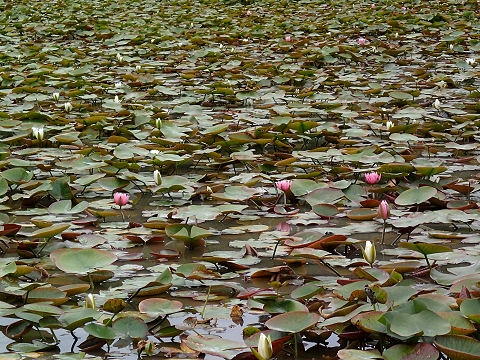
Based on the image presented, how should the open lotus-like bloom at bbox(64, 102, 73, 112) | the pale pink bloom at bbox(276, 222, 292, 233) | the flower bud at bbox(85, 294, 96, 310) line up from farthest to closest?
1. the open lotus-like bloom at bbox(64, 102, 73, 112)
2. the pale pink bloom at bbox(276, 222, 292, 233)
3. the flower bud at bbox(85, 294, 96, 310)

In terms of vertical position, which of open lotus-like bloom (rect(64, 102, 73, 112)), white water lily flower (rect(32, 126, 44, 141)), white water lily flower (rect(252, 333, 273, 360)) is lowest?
open lotus-like bloom (rect(64, 102, 73, 112))

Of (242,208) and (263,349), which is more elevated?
(263,349)

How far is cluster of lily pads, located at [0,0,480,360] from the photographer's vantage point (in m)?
1.62

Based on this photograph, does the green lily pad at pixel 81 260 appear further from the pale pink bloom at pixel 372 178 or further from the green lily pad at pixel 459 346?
the pale pink bloom at pixel 372 178

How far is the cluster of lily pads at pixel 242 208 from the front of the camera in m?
1.62

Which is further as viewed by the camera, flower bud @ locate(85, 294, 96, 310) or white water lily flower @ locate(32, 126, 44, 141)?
white water lily flower @ locate(32, 126, 44, 141)

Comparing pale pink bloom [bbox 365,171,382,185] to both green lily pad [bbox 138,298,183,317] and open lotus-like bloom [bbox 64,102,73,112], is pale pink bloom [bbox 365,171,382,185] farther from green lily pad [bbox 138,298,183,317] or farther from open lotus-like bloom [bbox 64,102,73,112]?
open lotus-like bloom [bbox 64,102,73,112]

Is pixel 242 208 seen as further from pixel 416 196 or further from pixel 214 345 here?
pixel 214 345

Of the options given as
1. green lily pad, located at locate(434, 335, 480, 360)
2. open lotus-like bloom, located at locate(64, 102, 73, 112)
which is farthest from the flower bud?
open lotus-like bloom, located at locate(64, 102, 73, 112)

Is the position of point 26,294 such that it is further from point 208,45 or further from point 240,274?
point 208,45

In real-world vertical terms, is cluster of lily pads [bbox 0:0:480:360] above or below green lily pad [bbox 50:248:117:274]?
below

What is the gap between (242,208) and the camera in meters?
2.43

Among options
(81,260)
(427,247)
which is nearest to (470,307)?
(427,247)

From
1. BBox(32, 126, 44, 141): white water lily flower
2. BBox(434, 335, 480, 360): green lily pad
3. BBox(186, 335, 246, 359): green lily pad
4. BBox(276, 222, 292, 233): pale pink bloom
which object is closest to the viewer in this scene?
BBox(434, 335, 480, 360): green lily pad
